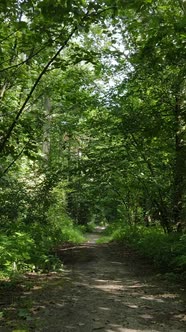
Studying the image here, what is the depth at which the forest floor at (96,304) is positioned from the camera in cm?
471

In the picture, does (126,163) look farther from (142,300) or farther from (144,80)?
(142,300)

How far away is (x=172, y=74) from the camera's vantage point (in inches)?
366

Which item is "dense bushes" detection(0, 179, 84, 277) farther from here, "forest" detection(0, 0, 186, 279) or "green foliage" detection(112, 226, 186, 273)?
"green foliage" detection(112, 226, 186, 273)

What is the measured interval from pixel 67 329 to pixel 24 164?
948 centimetres

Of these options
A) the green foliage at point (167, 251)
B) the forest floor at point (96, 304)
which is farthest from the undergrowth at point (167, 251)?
the forest floor at point (96, 304)

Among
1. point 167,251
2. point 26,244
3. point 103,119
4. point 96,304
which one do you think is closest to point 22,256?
point 26,244

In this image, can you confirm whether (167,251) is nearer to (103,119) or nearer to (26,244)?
(26,244)

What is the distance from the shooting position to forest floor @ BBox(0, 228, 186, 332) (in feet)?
15.5

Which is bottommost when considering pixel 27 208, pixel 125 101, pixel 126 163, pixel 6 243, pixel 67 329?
pixel 67 329

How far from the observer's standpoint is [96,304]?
5.77 metres

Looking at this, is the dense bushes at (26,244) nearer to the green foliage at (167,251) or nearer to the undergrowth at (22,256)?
the undergrowth at (22,256)

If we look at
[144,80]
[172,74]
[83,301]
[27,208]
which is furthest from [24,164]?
[83,301]

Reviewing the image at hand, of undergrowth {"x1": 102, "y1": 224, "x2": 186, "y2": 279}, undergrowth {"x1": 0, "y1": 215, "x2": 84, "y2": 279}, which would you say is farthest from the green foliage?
undergrowth {"x1": 0, "y1": 215, "x2": 84, "y2": 279}

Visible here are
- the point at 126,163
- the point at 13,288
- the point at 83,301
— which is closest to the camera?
the point at 83,301
